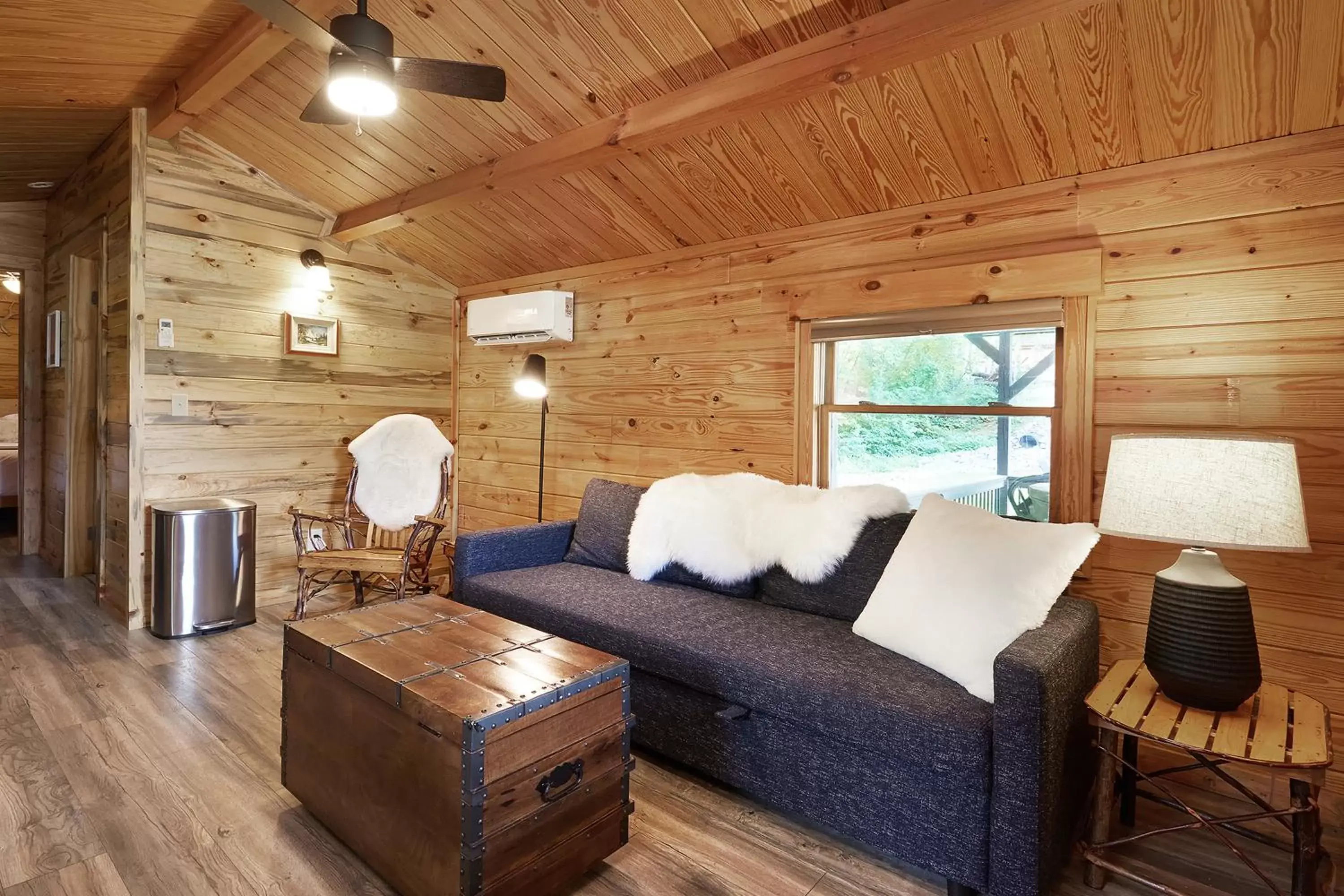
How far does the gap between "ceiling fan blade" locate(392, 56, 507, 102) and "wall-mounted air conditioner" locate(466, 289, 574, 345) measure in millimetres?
1864

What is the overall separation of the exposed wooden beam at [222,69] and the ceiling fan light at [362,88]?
1.64ft

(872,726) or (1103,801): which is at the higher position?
(872,726)

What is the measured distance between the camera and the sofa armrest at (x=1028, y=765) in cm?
155

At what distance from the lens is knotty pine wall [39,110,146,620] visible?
3.56 metres

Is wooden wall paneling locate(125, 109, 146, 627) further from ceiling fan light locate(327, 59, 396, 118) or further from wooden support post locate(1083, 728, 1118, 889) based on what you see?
wooden support post locate(1083, 728, 1118, 889)

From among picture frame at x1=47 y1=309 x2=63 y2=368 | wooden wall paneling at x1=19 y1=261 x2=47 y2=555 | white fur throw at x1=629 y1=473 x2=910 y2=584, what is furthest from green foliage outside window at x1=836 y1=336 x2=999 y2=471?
wooden wall paneling at x1=19 y1=261 x2=47 y2=555

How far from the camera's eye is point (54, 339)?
482cm

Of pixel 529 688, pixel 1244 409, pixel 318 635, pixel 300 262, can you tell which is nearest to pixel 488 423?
pixel 300 262

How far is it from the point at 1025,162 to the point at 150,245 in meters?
4.09

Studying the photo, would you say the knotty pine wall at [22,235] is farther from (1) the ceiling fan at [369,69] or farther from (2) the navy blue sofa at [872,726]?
(2) the navy blue sofa at [872,726]

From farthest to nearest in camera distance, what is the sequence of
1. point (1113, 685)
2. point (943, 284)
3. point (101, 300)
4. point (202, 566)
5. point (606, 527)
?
point (101, 300), point (202, 566), point (606, 527), point (943, 284), point (1113, 685)

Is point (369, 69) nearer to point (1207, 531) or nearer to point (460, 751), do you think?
point (460, 751)

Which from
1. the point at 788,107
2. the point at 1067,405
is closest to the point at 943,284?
the point at 1067,405

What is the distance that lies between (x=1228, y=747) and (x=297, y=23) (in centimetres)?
302
